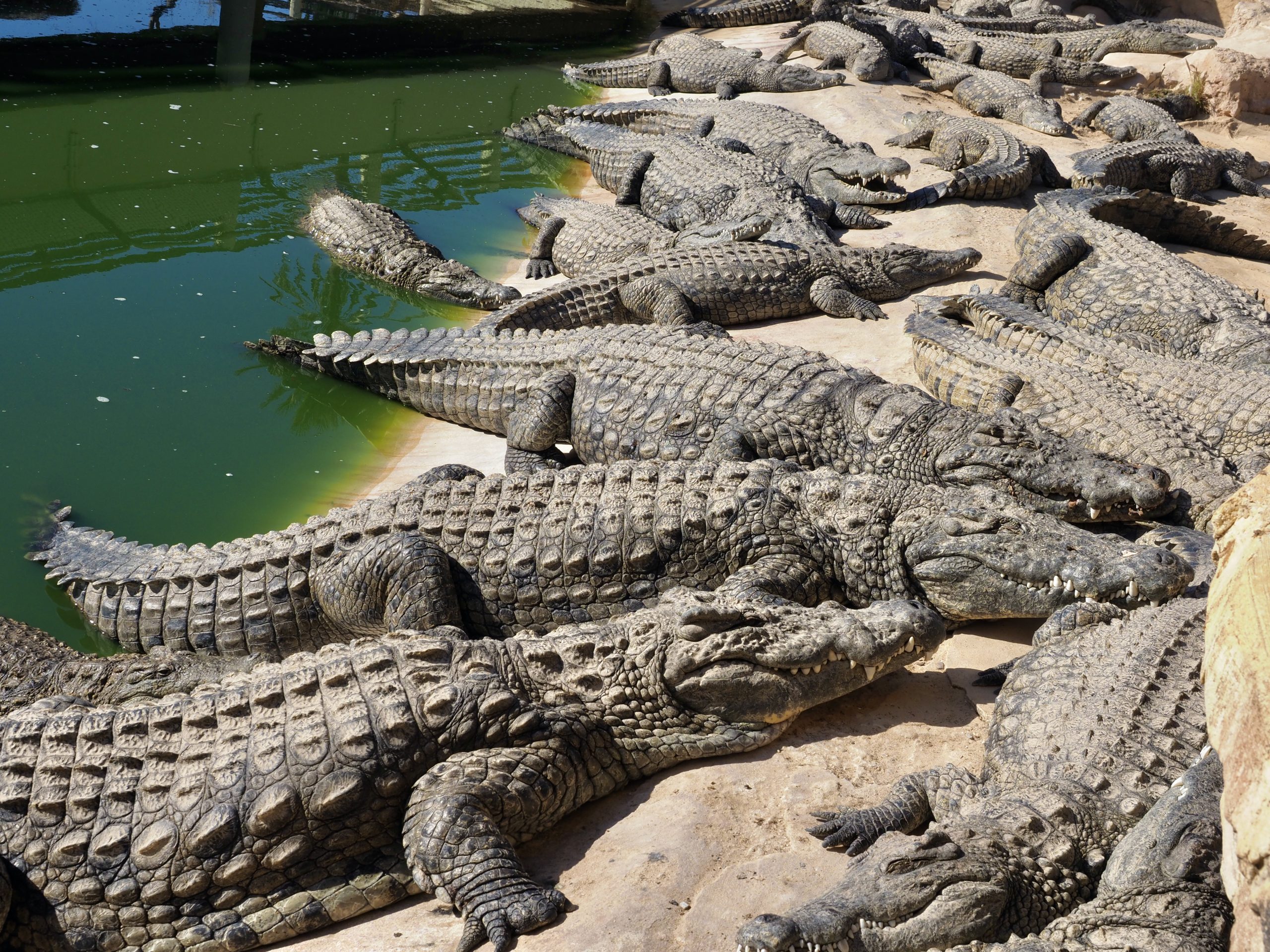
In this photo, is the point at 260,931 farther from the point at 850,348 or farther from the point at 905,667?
the point at 850,348

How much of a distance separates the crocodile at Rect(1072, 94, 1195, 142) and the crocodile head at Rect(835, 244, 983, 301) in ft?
17.7

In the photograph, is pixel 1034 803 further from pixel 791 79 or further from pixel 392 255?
pixel 791 79

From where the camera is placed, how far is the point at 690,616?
12.2ft

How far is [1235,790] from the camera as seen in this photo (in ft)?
6.66

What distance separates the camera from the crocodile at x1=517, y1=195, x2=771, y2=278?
895cm

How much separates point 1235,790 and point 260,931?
2631mm

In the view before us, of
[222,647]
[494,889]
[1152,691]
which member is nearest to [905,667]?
[1152,691]

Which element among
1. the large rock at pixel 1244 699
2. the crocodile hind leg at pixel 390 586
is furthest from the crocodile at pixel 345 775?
the large rock at pixel 1244 699

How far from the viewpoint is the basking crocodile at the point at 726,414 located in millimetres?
4898

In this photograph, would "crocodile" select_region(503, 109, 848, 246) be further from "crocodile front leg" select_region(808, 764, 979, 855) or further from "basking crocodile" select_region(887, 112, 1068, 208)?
"crocodile front leg" select_region(808, 764, 979, 855)

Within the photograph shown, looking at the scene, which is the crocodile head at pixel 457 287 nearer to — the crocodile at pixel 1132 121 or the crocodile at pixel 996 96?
the crocodile at pixel 996 96

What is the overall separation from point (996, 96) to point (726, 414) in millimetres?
10047

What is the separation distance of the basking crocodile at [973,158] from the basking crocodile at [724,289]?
2203 mm

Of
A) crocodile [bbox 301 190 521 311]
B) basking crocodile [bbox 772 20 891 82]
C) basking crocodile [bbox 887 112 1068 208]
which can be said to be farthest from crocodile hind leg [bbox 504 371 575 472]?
basking crocodile [bbox 772 20 891 82]
